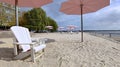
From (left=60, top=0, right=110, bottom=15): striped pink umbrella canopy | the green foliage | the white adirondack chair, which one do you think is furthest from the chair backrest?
the green foliage

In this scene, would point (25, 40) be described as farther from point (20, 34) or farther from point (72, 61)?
point (72, 61)

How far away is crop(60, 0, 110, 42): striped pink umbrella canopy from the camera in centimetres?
1133

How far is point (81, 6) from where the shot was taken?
12.3m

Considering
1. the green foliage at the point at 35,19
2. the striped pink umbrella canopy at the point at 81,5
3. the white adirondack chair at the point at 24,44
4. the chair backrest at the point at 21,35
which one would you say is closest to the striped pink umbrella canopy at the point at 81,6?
the striped pink umbrella canopy at the point at 81,5

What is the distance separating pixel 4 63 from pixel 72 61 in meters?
1.71

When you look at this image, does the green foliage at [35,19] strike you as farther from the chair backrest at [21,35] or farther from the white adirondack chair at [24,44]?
the white adirondack chair at [24,44]

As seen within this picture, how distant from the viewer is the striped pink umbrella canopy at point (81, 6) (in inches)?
446

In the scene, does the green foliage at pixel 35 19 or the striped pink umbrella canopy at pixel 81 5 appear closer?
the striped pink umbrella canopy at pixel 81 5

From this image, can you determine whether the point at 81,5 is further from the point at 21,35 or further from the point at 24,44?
the point at 24,44

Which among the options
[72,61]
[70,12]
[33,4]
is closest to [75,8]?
[70,12]

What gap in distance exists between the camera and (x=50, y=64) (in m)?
5.52

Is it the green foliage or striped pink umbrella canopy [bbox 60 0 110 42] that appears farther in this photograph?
the green foliage

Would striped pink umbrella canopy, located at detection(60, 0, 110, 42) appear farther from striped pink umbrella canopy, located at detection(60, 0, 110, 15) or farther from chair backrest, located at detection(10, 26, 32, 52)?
chair backrest, located at detection(10, 26, 32, 52)

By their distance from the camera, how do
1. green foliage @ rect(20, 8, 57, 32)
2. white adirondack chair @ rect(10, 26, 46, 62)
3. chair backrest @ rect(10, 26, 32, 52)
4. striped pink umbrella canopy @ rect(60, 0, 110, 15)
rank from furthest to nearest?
green foliage @ rect(20, 8, 57, 32), striped pink umbrella canopy @ rect(60, 0, 110, 15), chair backrest @ rect(10, 26, 32, 52), white adirondack chair @ rect(10, 26, 46, 62)
